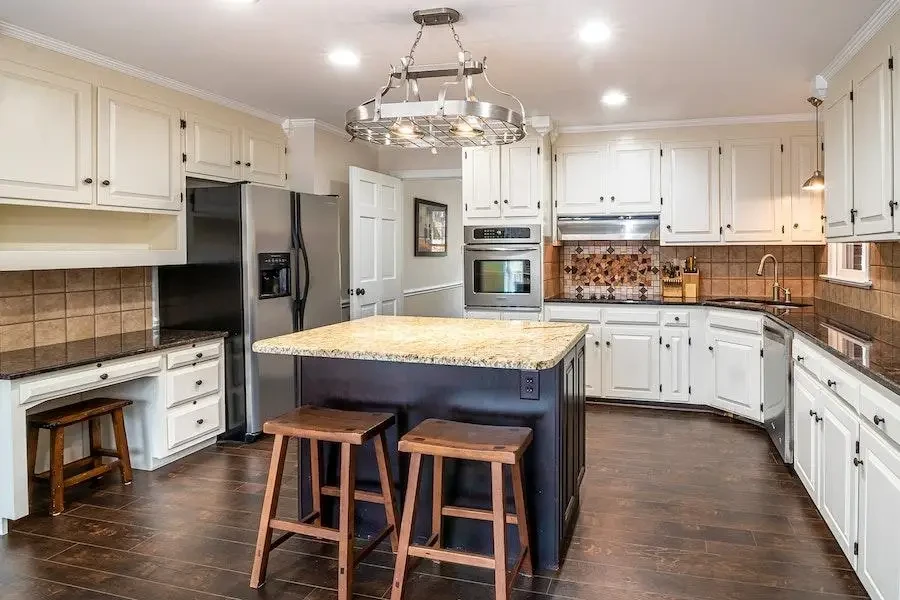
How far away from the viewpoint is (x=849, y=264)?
455 centimetres

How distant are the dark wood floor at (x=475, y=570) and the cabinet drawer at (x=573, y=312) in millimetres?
1594

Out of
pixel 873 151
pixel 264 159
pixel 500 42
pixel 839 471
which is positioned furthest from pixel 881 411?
pixel 264 159

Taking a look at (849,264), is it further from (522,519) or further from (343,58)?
(343,58)

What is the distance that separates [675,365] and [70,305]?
13.7 feet

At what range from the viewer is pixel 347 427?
2.44 m

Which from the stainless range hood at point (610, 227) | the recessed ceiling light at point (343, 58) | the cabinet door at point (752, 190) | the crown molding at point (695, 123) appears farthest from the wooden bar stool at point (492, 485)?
the crown molding at point (695, 123)

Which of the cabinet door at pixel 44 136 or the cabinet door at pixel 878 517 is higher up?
the cabinet door at pixel 44 136

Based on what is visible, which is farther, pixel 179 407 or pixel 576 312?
pixel 576 312

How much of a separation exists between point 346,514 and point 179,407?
1940mm

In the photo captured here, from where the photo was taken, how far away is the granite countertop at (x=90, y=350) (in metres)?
3.01

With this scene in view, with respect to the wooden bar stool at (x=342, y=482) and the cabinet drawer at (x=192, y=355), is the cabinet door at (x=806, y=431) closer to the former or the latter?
the wooden bar stool at (x=342, y=482)

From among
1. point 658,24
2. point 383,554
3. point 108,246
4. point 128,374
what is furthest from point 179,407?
point 658,24

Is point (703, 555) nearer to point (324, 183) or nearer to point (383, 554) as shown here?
point (383, 554)

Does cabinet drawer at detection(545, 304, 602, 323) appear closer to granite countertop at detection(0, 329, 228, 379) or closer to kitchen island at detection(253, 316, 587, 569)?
kitchen island at detection(253, 316, 587, 569)
